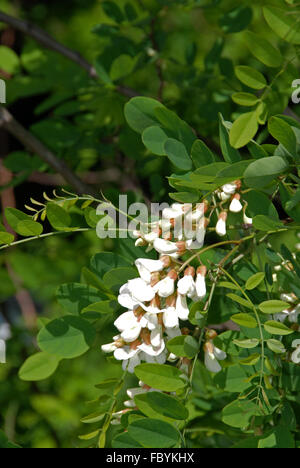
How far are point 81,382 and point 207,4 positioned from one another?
2.83ft

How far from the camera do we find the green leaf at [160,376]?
0.59 metres

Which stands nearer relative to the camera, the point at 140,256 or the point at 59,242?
the point at 140,256

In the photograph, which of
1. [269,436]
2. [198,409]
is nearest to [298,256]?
[269,436]

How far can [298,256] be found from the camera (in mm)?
665

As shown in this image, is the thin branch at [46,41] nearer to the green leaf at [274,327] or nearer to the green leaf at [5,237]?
the green leaf at [5,237]

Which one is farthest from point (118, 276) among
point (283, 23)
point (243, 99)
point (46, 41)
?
point (46, 41)

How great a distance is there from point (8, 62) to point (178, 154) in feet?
2.19

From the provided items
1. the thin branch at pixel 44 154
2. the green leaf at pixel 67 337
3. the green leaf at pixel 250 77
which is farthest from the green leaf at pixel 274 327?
the thin branch at pixel 44 154

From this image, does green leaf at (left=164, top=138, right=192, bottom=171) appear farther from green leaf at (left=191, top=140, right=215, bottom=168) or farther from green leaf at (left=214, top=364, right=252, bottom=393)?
green leaf at (left=214, top=364, right=252, bottom=393)

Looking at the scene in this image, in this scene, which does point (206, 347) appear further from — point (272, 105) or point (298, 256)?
point (272, 105)

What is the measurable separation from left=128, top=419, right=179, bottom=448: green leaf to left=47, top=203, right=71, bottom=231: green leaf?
237 millimetres

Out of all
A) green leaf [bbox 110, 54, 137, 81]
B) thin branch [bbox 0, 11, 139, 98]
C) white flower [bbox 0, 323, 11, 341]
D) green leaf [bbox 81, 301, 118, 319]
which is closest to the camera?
green leaf [bbox 81, 301, 118, 319]

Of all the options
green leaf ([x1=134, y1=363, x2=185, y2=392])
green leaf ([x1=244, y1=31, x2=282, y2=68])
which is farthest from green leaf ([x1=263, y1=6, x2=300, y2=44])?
green leaf ([x1=134, y1=363, x2=185, y2=392])

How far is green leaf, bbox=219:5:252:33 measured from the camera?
3.36 ft
